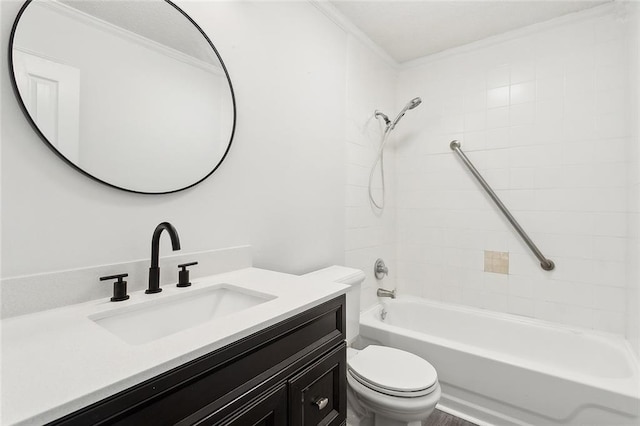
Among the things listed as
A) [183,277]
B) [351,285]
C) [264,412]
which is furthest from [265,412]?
[351,285]

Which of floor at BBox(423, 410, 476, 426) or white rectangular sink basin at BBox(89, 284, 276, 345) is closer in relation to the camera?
white rectangular sink basin at BBox(89, 284, 276, 345)

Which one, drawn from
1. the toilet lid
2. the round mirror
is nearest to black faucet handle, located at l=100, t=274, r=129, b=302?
the round mirror

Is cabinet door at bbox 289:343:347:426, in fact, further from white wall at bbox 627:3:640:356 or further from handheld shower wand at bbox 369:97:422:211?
white wall at bbox 627:3:640:356

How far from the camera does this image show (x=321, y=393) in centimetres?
89

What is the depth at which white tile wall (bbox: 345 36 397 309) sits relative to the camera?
6.68ft

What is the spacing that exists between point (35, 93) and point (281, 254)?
1055 millimetres

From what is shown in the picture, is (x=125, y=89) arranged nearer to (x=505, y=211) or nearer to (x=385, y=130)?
(x=385, y=130)

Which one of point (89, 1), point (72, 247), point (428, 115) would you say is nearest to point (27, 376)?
point (72, 247)

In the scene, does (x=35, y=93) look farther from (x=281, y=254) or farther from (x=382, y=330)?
(x=382, y=330)

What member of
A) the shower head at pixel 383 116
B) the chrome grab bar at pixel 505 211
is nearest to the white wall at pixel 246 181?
the shower head at pixel 383 116

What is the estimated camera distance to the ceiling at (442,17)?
5.96ft

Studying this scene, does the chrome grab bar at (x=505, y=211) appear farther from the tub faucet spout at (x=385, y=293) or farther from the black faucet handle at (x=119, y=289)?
the black faucet handle at (x=119, y=289)

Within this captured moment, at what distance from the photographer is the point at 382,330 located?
1.89m

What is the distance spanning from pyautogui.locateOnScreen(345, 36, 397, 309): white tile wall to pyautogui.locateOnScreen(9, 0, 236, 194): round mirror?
3.31ft
